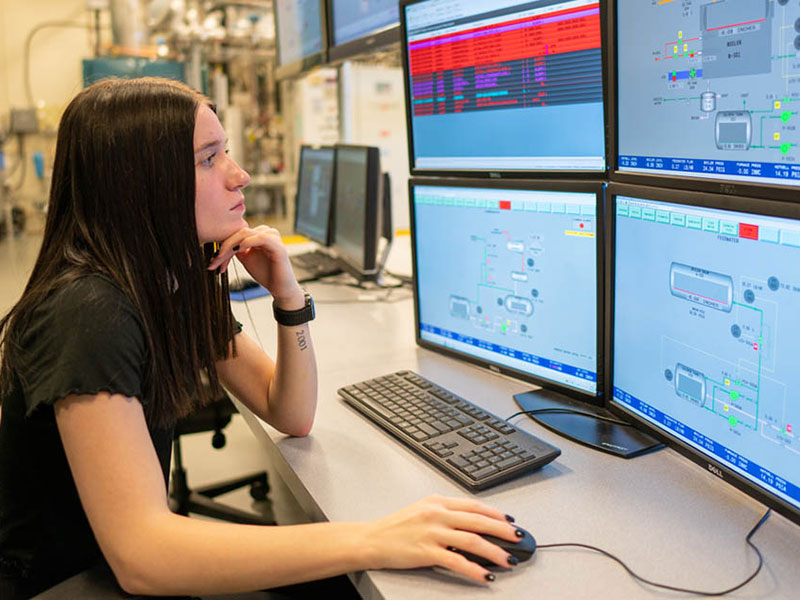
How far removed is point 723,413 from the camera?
858 mm

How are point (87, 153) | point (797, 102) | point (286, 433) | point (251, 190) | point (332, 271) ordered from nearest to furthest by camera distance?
point (797, 102), point (87, 153), point (286, 433), point (332, 271), point (251, 190)

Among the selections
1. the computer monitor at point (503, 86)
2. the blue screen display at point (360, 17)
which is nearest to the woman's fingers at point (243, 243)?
the computer monitor at point (503, 86)

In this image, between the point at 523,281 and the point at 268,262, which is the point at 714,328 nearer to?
the point at 523,281

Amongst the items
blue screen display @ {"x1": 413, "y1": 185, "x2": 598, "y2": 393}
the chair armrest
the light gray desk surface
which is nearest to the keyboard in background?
blue screen display @ {"x1": 413, "y1": 185, "x2": 598, "y2": 393}

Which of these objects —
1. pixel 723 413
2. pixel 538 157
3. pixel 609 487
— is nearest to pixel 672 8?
pixel 538 157

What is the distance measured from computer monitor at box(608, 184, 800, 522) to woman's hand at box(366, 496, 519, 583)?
11.6 inches

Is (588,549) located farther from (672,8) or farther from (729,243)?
(672,8)

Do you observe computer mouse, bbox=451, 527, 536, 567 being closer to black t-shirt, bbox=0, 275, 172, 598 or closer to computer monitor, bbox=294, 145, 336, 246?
black t-shirt, bbox=0, 275, 172, 598

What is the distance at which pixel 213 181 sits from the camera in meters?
1.00

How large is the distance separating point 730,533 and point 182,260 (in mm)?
752

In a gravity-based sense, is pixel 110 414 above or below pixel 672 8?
below

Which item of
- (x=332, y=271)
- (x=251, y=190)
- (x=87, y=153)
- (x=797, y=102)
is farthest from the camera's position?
(x=251, y=190)

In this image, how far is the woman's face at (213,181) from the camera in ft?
3.20

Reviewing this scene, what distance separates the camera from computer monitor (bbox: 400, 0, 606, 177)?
1127 mm
